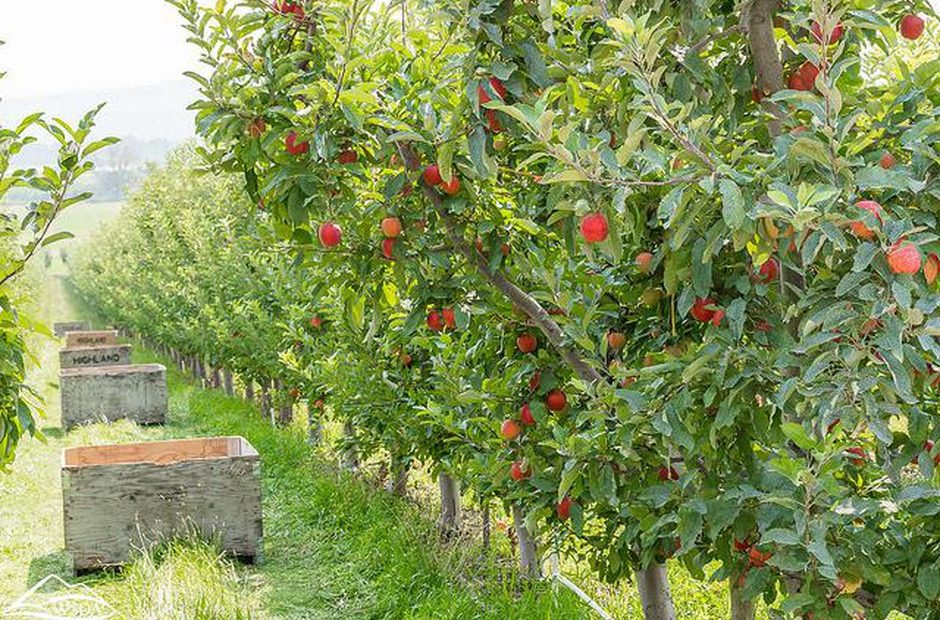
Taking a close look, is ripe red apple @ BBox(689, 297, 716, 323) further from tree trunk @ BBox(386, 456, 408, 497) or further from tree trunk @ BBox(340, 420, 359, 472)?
tree trunk @ BBox(340, 420, 359, 472)

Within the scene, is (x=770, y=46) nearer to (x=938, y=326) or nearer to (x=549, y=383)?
(x=938, y=326)

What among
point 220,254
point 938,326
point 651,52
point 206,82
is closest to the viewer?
point 938,326

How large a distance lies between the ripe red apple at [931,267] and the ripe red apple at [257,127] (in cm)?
191

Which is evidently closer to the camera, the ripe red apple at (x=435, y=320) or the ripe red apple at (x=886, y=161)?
the ripe red apple at (x=886, y=161)

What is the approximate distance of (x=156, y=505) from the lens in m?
6.93

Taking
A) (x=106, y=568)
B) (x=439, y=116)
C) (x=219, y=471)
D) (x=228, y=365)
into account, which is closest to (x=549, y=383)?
(x=439, y=116)

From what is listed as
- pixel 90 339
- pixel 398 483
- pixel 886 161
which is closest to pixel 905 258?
pixel 886 161

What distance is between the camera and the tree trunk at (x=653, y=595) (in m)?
3.77

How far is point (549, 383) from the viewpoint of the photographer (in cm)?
348

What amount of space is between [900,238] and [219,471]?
5.70 meters

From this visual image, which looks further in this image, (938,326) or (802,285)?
(802,285)

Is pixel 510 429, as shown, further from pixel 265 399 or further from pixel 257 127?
pixel 265 399

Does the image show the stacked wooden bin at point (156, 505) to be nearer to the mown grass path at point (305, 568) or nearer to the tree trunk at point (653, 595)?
the mown grass path at point (305, 568)

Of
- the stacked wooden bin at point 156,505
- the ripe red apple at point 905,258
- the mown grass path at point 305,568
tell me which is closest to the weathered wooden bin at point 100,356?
the mown grass path at point 305,568
